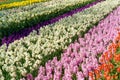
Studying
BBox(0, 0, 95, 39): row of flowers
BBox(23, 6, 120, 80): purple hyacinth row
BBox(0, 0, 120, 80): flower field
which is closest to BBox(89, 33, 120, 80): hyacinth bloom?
BBox(0, 0, 120, 80): flower field

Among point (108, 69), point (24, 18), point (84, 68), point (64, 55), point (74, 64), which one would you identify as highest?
point (108, 69)

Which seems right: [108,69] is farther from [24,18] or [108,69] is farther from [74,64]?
[24,18]

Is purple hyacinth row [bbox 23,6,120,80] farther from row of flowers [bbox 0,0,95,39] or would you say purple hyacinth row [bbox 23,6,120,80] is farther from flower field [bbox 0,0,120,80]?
row of flowers [bbox 0,0,95,39]

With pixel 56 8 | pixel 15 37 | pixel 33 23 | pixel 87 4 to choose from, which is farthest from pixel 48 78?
pixel 87 4

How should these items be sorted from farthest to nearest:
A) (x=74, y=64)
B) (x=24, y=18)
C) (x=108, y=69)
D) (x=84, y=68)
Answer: (x=24, y=18) → (x=74, y=64) → (x=84, y=68) → (x=108, y=69)

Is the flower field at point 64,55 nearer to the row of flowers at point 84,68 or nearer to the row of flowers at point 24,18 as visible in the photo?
the row of flowers at point 84,68

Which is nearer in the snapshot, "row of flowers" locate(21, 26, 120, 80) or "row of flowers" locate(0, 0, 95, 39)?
"row of flowers" locate(21, 26, 120, 80)

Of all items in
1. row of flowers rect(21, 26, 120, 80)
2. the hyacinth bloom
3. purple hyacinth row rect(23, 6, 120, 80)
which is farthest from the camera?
purple hyacinth row rect(23, 6, 120, 80)

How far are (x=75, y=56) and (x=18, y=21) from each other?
293 inches

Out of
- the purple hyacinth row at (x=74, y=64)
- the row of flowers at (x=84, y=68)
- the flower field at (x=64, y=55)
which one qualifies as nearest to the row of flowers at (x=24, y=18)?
the flower field at (x=64, y=55)

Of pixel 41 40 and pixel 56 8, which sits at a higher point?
pixel 41 40

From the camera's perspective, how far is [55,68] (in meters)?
7.21

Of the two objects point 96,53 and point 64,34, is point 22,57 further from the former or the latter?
point 64,34

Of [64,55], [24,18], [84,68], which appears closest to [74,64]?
[84,68]
